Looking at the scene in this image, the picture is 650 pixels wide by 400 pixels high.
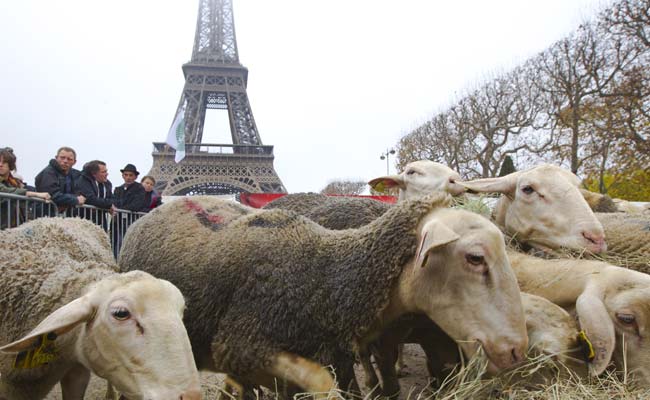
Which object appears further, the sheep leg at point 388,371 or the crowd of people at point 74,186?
the crowd of people at point 74,186

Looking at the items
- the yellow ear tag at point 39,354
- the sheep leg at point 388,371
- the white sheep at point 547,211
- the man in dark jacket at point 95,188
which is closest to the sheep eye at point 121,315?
the yellow ear tag at point 39,354

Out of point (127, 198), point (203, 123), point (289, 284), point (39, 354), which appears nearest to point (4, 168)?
point (127, 198)

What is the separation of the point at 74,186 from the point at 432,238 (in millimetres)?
5960

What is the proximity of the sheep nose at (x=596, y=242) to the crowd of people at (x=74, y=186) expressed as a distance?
5.53 metres

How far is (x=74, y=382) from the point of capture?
9.96ft

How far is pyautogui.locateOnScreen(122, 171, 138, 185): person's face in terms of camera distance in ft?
26.0

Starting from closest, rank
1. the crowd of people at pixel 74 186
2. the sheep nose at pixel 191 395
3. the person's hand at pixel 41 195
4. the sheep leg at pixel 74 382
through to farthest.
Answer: the sheep nose at pixel 191 395 < the sheep leg at pixel 74 382 < the person's hand at pixel 41 195 < the crowd of people at pixel 74 186

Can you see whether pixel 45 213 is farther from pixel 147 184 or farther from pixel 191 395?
pixel 191 395

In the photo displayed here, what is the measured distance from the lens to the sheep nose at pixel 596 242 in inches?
127

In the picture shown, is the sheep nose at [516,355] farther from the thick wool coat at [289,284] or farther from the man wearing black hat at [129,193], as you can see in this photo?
the man wearing black hat at [129,193]

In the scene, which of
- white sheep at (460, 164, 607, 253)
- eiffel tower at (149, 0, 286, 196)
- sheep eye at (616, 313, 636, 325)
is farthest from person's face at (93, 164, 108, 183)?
eiffel tower at (149, 0, 286, 196)

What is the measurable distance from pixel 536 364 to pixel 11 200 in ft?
17.8

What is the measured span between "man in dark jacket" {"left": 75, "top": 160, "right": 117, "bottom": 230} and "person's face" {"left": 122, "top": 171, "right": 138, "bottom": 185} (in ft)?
1.55

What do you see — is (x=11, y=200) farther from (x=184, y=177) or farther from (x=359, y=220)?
(x=184, y=177)
